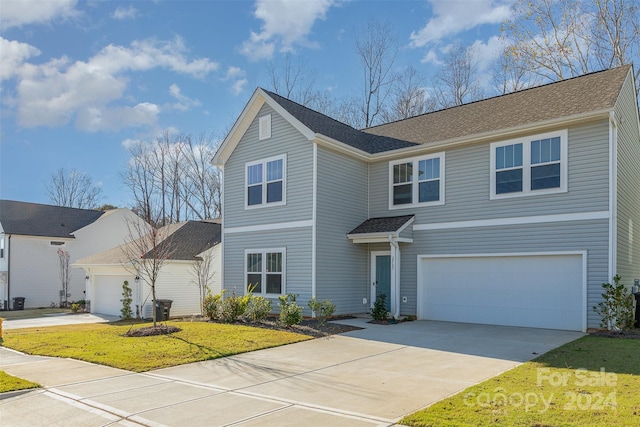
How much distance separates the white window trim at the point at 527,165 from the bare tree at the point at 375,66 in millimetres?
19701

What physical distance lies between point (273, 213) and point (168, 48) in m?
8.10

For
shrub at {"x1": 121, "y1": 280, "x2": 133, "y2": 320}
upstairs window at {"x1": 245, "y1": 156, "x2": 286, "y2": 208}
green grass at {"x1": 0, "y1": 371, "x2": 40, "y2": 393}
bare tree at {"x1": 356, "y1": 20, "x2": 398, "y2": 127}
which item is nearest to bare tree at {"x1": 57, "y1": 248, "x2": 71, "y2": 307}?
shrub at {"x1": 121, "y1": 280, "x2": 133, "y2": 320}

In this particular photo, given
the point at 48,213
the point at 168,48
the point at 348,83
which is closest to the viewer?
the point at 168,48

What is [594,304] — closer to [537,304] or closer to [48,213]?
[537,304]

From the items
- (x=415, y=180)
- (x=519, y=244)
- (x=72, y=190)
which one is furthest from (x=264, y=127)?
(x=72, y=190)

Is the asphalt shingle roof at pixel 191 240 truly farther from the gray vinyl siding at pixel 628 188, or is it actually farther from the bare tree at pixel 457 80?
the bare tree at pixel 457 80

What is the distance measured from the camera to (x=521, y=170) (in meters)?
13.4

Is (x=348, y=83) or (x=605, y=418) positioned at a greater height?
(x=348, y=83)

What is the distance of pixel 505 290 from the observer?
44.4ft

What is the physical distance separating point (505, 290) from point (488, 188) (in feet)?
10.1

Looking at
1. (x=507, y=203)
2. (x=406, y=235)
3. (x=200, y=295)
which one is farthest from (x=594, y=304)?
(x=200, y=295)

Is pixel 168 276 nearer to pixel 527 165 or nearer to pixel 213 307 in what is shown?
→ pixel 213 307

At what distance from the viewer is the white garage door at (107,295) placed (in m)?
21.2

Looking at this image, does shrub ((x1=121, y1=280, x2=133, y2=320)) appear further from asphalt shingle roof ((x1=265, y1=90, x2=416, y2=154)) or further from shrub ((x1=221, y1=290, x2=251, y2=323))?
asphalt shingle roof ((x1=265, y1=90, x2=416, y2=154))
